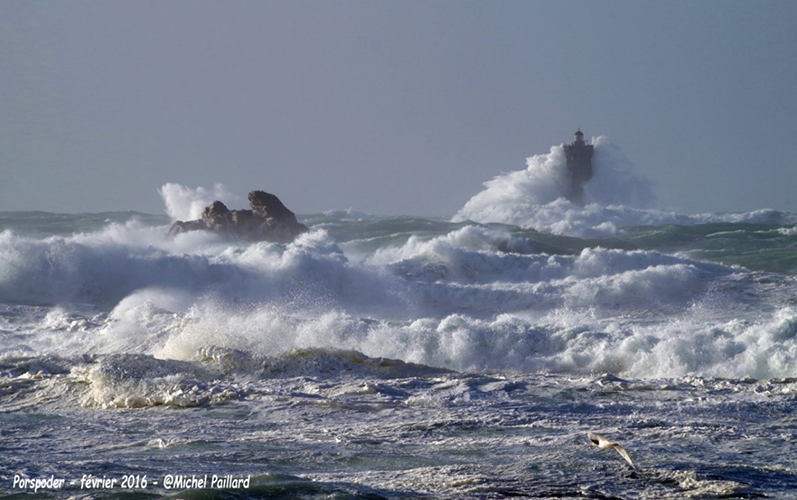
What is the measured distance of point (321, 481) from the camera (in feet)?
17.7

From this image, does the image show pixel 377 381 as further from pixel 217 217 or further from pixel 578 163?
pixel 578 163

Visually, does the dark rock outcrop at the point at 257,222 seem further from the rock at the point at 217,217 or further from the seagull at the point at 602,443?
the seagull at the point at 602,443

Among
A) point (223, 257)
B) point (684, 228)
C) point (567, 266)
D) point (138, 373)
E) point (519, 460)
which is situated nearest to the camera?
point (519, 460)

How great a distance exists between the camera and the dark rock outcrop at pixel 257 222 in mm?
28328

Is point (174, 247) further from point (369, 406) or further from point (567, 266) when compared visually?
point (369, 406)

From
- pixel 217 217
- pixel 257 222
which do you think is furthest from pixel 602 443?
pixel 217 217

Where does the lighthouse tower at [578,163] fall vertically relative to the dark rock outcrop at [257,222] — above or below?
above

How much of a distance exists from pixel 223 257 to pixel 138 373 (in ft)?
41.3

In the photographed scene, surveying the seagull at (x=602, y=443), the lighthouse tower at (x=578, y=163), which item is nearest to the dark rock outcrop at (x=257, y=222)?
the lighthouse tower at (x=578, y=163)

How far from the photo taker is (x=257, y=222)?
1124 inches

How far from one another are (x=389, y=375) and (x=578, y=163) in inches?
1512

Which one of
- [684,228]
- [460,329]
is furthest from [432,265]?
[684,228]

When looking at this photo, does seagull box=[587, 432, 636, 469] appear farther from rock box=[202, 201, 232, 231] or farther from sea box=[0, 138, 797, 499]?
rock box=[202, 201, 232, 231]

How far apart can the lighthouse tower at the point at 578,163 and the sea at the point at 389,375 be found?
68.2ft
